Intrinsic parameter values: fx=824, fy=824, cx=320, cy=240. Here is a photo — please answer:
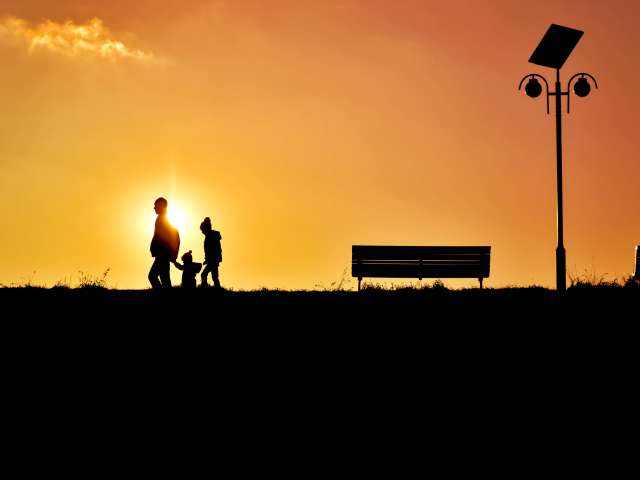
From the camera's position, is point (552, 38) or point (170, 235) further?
point (552, 38)

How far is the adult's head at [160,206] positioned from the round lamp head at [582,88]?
10.1m

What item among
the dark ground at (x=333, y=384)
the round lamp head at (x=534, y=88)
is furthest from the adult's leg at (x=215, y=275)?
the round lamp head at (x=534, y=88)

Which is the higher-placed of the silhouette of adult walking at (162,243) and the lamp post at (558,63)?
the lamp post at (558,63)

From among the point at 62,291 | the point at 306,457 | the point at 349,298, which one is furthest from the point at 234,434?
the point at 62,291

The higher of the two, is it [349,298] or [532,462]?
[349,298]

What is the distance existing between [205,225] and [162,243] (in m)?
3.78

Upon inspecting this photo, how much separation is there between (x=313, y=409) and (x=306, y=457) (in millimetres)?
1145

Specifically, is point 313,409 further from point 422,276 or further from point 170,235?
point 422,276

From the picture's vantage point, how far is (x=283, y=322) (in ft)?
37.8

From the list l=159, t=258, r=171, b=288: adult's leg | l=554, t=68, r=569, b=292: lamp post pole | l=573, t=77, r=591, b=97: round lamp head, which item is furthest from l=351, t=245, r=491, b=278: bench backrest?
l=159, t=258, r=171, b=288: adult's leg

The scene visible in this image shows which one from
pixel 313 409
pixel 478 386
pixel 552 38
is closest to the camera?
pixel 313 409

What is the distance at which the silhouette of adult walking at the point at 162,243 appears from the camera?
14219 mm

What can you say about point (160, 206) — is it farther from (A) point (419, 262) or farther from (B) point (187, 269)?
(A) point (419, 262)

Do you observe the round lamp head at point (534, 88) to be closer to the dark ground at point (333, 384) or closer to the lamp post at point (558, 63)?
the lamp post at point (558, 63)
